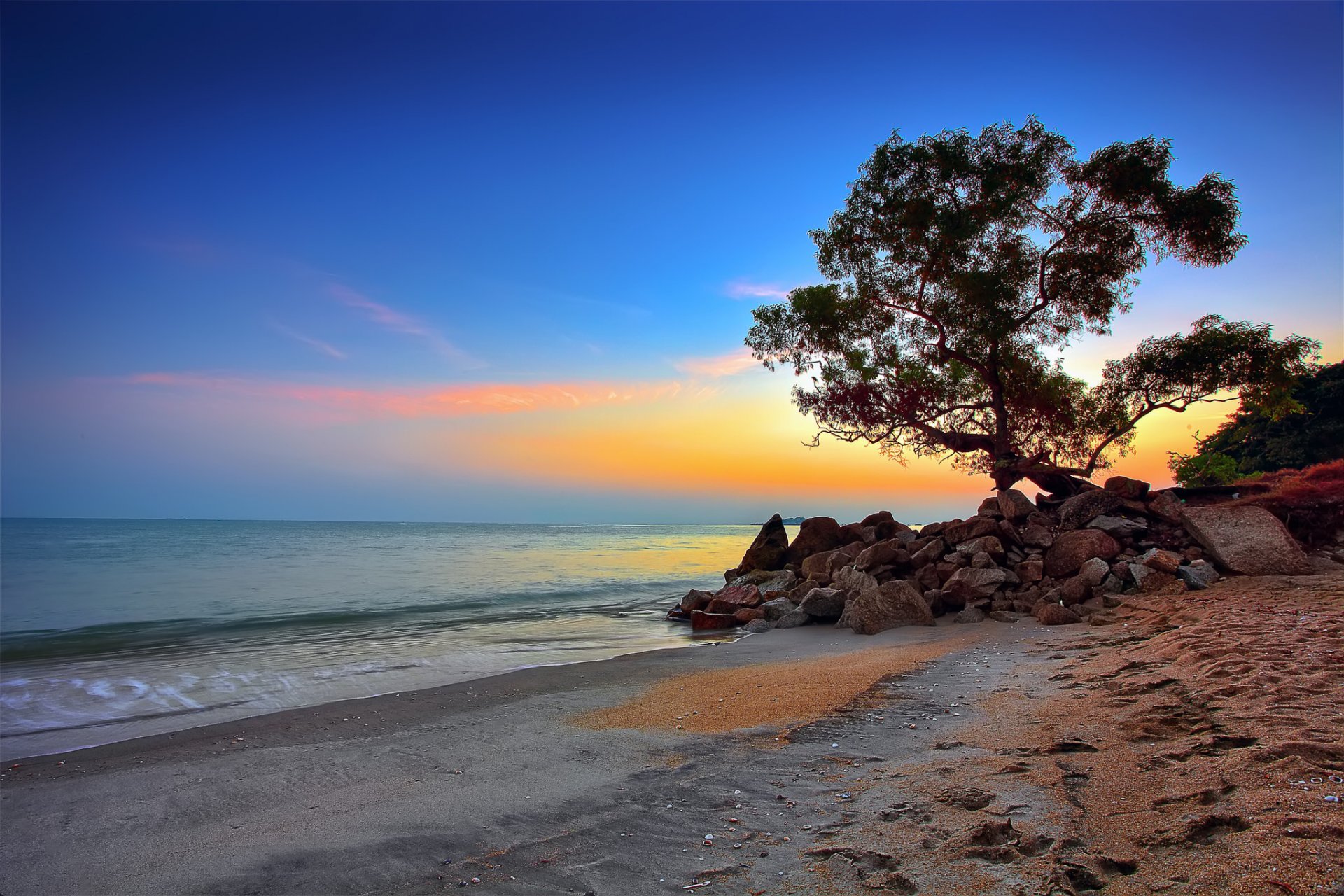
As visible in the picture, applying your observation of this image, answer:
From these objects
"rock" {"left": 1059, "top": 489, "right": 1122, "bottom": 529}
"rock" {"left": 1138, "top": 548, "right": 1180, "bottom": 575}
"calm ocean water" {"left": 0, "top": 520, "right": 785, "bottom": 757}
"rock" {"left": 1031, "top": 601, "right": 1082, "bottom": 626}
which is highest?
"rock" {"left": 1059, "top": 489, "right": 1122, "bottom": 529}

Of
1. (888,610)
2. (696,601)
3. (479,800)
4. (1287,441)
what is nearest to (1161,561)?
(888,610)

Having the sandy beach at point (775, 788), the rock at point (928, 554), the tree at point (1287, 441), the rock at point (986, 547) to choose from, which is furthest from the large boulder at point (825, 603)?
the tree at point (1287, 441)

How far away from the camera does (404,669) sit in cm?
1080

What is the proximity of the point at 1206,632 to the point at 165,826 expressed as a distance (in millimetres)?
9664

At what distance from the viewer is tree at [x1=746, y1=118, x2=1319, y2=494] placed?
15.5m

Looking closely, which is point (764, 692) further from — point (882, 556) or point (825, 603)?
point (882, 556)

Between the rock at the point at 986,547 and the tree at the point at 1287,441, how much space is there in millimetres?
15491

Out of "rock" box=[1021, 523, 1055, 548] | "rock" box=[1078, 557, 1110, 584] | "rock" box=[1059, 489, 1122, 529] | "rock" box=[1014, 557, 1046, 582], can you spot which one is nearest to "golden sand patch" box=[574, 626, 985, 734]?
"rock" box=[1078, 557, 1110, 584]

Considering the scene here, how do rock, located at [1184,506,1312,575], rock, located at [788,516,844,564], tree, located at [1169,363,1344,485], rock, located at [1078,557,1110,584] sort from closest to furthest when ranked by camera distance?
rock, located at [1184,506,1312,575] → rock, located at [1078,557,1110,584] → rock, located at [788,516,844,564] → tree, located at [1169,363,1344,485]

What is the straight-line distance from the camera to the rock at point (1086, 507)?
1391cm

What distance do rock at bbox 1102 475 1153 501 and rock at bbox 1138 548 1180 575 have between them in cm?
292

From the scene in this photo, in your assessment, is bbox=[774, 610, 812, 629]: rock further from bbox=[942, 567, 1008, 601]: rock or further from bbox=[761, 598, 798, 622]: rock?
bbox=[942, 567, 1008, 601]: rock

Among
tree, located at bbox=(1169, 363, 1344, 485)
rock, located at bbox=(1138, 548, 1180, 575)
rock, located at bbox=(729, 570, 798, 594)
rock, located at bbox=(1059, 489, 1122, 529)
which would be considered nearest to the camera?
rock, located at bbox=(1138, 548, 1180, 575)

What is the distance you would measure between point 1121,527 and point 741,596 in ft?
26.2
